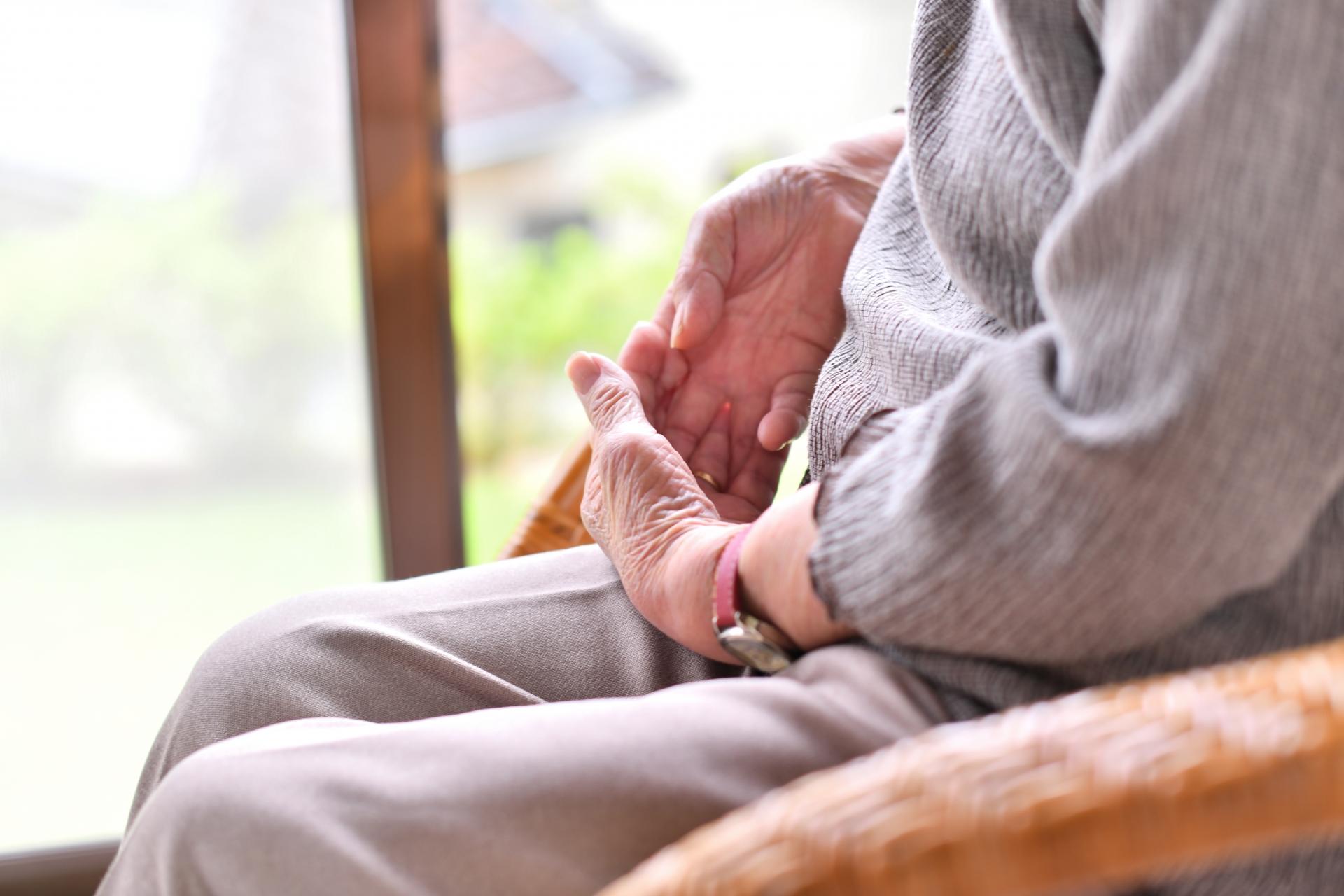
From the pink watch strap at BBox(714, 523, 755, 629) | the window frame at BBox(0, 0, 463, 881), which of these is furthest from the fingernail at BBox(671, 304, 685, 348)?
the window frame at BBox(0, 0, 463, 881)

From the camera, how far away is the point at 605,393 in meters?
0.93

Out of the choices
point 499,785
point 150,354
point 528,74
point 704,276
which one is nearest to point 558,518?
point 704,276

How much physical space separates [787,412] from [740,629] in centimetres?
34

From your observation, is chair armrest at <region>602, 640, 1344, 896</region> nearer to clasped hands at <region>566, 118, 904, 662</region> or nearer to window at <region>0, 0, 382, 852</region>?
clasped hands at <region>566, 118, 904, 662</region>

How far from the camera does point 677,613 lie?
2.38 feet

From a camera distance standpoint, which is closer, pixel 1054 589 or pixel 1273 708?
pixel 1273 708

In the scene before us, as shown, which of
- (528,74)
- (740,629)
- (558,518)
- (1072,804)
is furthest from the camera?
(528,74)

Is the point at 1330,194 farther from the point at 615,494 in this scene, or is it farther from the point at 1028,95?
the point at 615,494

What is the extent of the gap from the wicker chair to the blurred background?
109cm

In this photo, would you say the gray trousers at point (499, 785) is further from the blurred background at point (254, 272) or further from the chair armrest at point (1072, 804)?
the blurred background at point (254, 272)

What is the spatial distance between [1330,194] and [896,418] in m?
0.24

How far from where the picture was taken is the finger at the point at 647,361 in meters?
1.00

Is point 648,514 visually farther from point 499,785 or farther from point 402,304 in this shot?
point 402,304

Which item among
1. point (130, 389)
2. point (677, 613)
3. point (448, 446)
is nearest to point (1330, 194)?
point (677, 613)
